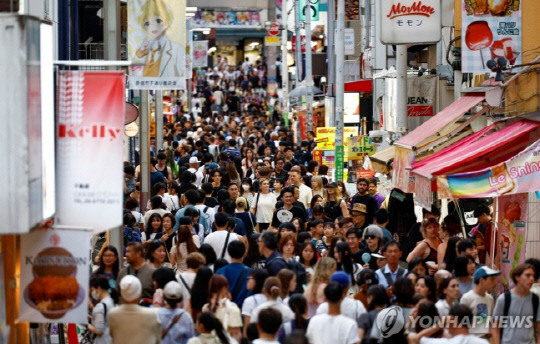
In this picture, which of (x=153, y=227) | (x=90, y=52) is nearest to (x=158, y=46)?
(x=153, y=227)

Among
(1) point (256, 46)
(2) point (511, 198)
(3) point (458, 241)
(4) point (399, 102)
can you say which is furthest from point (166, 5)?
(1) point (256, 46)

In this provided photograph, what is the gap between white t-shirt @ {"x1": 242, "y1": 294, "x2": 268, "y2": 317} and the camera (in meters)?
10.6

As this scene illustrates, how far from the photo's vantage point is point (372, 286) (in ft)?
34.3

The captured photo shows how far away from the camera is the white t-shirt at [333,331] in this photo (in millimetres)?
9359

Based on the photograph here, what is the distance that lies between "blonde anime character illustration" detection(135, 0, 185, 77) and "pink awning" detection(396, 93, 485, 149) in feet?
13.6

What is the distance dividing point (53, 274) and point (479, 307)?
394 centimetres

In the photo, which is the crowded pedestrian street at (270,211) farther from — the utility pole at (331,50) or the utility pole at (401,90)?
the utility pole at (331,50)

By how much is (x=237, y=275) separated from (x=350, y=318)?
86.7 inches

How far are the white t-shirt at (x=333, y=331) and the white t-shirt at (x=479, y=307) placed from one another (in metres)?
1.69

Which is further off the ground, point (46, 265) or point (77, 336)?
point (46, 265)

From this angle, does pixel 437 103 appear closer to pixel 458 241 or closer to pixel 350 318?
pixel 458 241

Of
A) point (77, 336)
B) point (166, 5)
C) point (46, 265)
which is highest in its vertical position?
point (166, 5)

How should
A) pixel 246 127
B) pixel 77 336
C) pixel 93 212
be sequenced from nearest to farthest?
1. pixel 93 212
2. pixel 77 336
3. pixel 246 127

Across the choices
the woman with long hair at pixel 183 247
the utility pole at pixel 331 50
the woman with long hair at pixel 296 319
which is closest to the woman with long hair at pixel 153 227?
the woman with long hair at pixel 183 247
